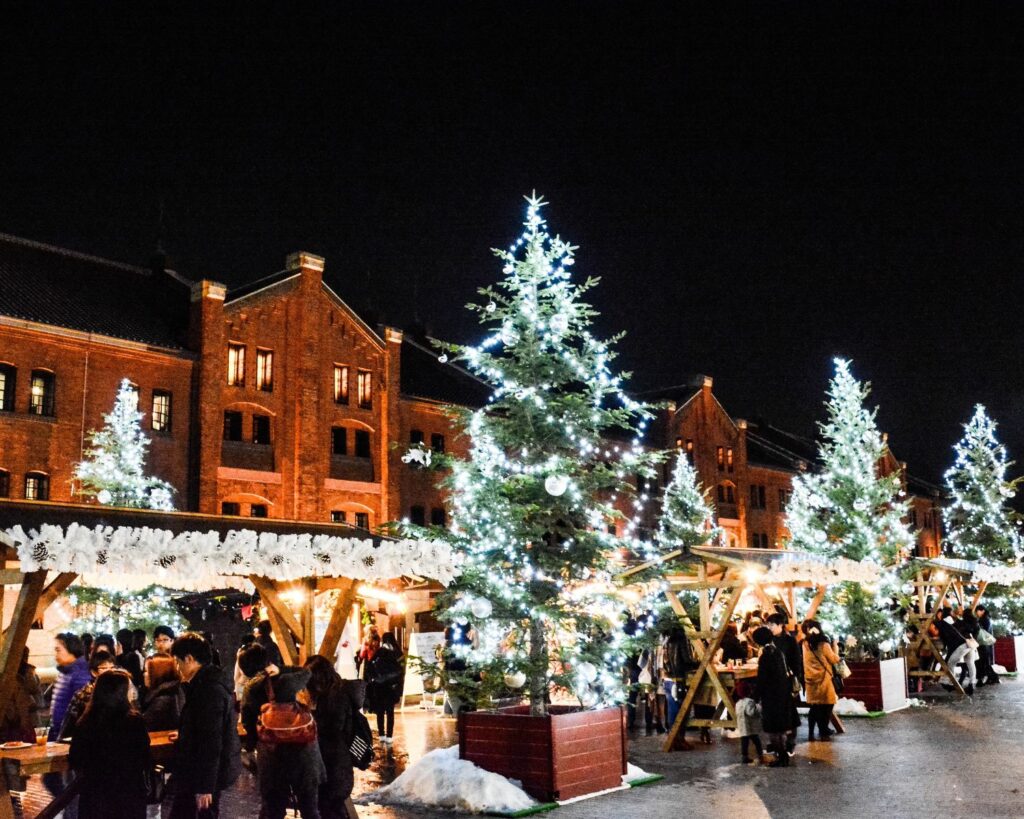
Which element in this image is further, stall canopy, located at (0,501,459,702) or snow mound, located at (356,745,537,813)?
snow mound, located at (356,745,537,813)

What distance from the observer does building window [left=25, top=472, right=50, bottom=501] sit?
28.9 metres

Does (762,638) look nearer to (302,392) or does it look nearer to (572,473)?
(572,473)

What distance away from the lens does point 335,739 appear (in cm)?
817

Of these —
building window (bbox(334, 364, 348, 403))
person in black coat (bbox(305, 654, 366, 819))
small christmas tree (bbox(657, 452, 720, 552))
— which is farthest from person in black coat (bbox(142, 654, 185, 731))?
small christmas tree (bbox(657, 452, 720, 552))

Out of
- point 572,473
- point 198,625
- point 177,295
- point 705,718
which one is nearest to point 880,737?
point 705,718

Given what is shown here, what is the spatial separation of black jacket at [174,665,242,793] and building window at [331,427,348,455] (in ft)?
96.3

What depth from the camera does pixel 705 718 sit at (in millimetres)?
16281

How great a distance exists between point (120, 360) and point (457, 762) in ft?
76.8

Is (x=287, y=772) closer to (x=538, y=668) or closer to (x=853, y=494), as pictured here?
(x=538, y=668)

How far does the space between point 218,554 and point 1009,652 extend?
91.9 ft

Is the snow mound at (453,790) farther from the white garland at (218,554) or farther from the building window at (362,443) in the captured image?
the building window at (362,443)

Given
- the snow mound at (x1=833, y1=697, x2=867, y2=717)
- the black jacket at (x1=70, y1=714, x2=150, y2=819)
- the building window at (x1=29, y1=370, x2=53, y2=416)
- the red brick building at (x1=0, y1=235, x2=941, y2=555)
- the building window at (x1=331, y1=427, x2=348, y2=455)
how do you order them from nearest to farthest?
the black jacket at (x1=70, y1=714, x2=150, y2=819) < the snow mound at (x1=833, y1=697, x2=867, y2=717) < the building window at (x1=29, y1=370, x2=53, y2=416) < the red brick building at (x1=0, y1=235, x2=941, y2=555) < the building window at (x1=331, y1=427, x2=348, y2=455)

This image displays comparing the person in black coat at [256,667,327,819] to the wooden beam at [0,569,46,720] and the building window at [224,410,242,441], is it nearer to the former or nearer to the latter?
the wooden beam at [0,569,46,720]

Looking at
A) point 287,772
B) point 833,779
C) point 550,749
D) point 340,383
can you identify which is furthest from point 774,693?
point 340,383
